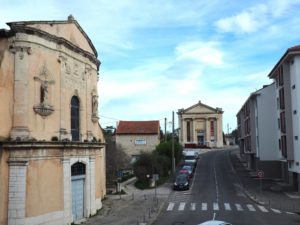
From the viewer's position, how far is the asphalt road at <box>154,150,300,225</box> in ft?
93.6

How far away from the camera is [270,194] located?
→ 43531 mm


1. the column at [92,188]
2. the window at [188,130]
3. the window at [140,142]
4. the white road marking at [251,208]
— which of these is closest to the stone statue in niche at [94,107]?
the column at [92,188]

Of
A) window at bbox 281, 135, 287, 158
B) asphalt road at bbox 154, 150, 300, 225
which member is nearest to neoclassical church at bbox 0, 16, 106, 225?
asphalt road at bbox 154, 150, 300, 225

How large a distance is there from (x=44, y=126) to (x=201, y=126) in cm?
10354

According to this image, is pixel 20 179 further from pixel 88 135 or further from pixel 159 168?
pixel 159 168

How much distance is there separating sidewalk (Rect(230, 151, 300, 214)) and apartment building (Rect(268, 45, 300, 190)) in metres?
2.38

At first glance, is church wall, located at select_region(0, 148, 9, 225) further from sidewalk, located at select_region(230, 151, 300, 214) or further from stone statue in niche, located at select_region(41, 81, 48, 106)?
sidewalk, located at select_region(230, 151, 300, 214)

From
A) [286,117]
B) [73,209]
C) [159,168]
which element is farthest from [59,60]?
[159,168]

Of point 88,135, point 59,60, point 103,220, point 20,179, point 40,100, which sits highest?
point 59,60

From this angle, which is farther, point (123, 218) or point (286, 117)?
point (286, 117)

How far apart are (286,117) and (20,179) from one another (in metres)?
32.5

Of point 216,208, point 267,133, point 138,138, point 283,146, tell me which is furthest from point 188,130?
point 216,208

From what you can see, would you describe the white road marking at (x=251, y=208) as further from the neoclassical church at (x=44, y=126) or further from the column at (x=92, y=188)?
the neoclassical church at (x=44, y=126)

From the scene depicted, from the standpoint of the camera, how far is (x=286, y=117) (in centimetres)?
4756
